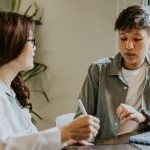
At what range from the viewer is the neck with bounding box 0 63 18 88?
1540 millimetres

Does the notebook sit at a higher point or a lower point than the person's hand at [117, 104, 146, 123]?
lower

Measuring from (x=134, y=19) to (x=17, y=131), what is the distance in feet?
2.67

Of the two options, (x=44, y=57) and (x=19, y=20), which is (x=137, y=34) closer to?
(x=19, y=20)

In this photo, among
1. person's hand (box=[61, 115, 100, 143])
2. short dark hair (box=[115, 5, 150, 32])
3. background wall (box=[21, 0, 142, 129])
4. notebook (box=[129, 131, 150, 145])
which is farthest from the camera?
background wall (box=[21, 0, 142, 129])

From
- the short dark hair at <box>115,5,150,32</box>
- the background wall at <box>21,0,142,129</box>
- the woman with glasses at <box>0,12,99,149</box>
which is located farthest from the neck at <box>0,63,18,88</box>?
the background wall at <box>21,0,142,129</box>

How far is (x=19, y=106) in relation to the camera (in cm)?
159

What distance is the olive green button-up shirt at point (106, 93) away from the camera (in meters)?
1.87

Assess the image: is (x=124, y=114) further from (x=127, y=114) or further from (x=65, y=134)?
(x=65, y=134)

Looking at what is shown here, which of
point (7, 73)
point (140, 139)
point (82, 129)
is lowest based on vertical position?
point (140, 139)

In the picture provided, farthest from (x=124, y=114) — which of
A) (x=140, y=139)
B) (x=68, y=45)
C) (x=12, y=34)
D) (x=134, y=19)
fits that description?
(x=68, y=45)

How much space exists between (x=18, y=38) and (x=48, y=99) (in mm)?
1782

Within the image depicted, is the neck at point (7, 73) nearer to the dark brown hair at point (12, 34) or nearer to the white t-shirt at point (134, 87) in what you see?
the dark brown hair at point (12, 34)

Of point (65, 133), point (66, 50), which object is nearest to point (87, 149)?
point (65, 133)

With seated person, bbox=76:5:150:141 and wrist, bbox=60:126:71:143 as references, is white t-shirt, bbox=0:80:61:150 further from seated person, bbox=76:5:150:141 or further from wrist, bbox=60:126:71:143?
seated person, bbox=76:5:150:141
